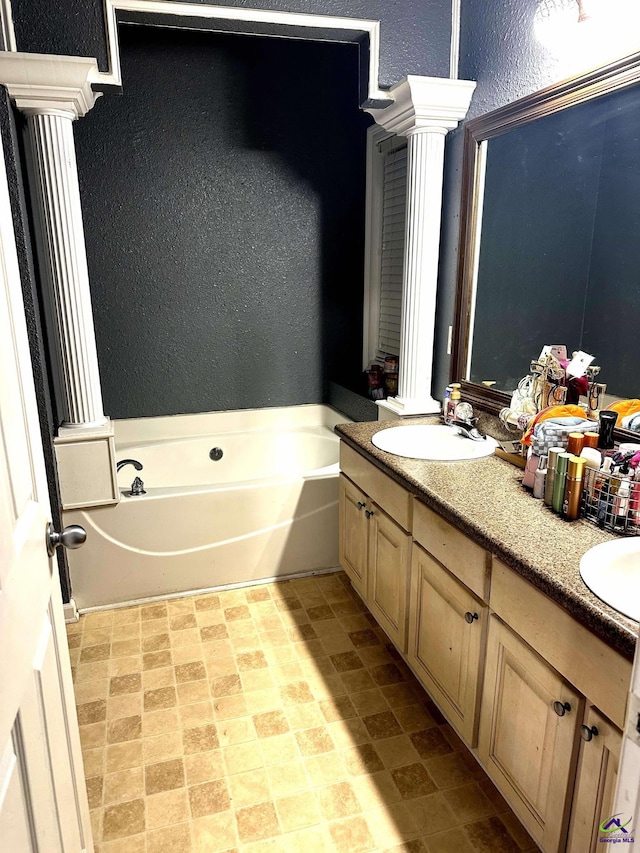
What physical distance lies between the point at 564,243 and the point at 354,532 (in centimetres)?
130

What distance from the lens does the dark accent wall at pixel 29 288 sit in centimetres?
204

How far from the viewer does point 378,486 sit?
2.09 m

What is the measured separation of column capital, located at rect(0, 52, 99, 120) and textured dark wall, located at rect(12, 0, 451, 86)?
0.05 metres

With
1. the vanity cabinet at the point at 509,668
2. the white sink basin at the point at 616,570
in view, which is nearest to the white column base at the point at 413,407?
the vanity cabinet at the point at 509,668

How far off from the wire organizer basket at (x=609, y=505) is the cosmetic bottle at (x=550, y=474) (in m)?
0.08

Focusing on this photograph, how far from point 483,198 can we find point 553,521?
135 cm

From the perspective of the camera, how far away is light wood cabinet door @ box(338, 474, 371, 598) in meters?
2.29

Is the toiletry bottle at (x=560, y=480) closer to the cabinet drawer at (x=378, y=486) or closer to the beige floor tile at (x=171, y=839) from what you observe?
the cabinet drawer at (x=378, y=486)

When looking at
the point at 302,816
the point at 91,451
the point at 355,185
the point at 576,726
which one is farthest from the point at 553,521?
the point at 355,185

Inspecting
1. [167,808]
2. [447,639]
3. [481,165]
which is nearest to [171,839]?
[167,808]

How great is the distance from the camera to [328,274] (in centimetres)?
351

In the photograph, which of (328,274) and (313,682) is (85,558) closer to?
(313,682)

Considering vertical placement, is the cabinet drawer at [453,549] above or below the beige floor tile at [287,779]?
above

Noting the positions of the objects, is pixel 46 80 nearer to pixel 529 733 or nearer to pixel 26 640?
pixel 26 640
